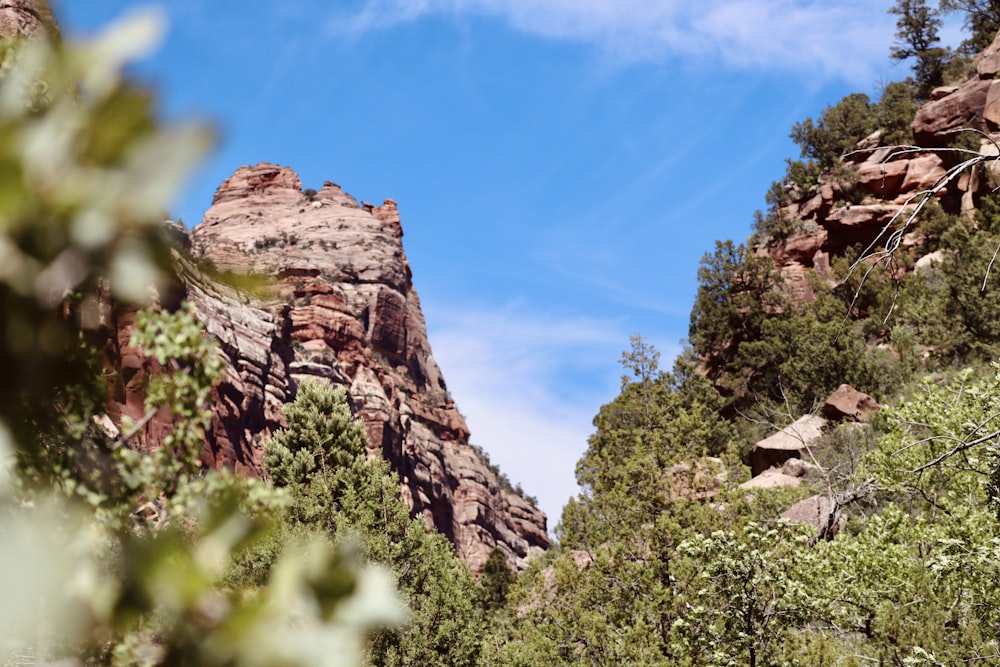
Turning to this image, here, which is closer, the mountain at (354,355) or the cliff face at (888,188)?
the cliff face at (888,188)

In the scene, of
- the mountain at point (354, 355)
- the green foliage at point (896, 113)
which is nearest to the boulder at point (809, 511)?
the mountain at point (354, 355)

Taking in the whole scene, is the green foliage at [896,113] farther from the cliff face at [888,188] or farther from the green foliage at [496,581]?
the green foliage at [496,581]

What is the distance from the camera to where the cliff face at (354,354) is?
155 ft

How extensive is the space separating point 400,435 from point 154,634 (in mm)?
60297

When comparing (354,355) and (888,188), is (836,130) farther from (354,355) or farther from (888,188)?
(354,355)

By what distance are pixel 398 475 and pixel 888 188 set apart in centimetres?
3930

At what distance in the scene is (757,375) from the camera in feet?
137

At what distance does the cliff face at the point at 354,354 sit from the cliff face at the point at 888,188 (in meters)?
30.2

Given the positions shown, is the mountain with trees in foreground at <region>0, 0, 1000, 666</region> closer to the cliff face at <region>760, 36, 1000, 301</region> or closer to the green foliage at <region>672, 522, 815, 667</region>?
the green foliage at <region>672, 522, 815, 667</region>

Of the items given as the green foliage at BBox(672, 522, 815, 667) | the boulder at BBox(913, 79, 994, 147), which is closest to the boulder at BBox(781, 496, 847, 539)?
the green foliage at BBox(672, 522, 815, 667)

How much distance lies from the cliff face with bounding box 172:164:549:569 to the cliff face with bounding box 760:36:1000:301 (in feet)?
99.1

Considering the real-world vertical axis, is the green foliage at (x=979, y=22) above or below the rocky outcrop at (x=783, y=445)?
above

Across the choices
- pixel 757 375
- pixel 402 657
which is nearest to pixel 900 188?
A: pixel 757 375

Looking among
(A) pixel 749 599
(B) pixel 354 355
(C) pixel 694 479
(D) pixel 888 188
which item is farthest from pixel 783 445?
(B) pixel 354 355
